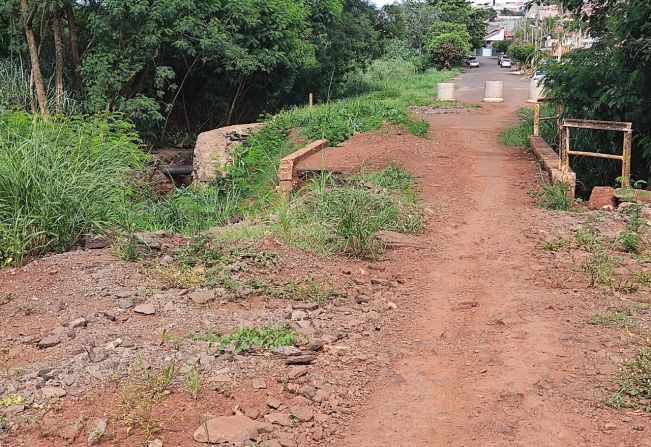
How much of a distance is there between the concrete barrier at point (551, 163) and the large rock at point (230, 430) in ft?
21.6

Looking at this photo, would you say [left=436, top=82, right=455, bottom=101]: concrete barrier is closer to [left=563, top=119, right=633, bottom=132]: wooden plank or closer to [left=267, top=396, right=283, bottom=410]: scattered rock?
[left=563, top=119, right=633, bottom=132]: wooden plank

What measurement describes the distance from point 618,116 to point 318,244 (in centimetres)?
654

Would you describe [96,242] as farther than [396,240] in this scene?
No

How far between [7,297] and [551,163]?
304 inches

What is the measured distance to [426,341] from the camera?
16.9ft

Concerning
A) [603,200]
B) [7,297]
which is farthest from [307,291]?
[603,200]

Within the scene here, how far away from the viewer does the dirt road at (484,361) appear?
3.85m

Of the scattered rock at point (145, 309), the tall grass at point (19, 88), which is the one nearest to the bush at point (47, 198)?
the scattered rock at point (145, 309)

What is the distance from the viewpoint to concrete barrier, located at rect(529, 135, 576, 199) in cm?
952

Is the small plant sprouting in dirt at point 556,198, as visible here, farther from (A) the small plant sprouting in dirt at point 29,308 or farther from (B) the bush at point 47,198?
(A) the small plant sprouting in dirt at point 29,308

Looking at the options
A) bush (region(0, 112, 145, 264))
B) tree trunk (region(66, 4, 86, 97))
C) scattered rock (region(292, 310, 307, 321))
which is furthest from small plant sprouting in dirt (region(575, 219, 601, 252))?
tree trunk (region(66, 4, 86, 97))

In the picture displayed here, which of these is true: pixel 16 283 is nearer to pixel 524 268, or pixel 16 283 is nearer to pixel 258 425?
pixel 258 425

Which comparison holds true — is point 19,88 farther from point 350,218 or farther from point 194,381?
point 194,381

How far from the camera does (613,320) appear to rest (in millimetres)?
5156
